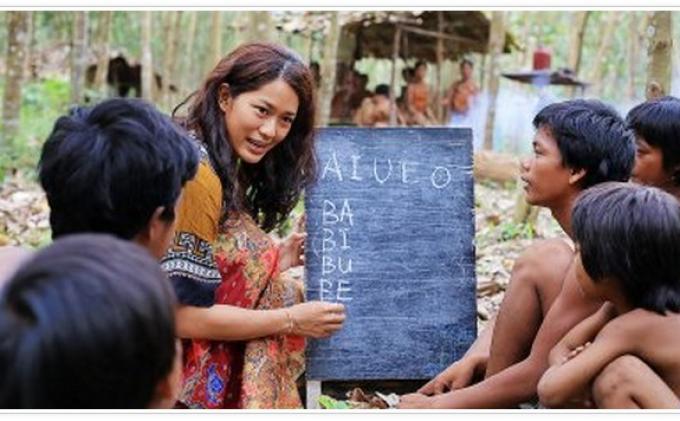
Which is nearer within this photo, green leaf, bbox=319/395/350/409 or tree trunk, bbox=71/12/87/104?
green leaf, bbox=319/395/350/409

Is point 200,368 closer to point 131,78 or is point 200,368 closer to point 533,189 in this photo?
point 533,189

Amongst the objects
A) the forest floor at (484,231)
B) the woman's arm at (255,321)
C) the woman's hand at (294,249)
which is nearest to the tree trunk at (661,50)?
the forest floor at (484,231)

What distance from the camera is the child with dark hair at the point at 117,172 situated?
2484mm

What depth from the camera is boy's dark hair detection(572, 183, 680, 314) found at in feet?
9.67

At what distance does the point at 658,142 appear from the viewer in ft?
13.6

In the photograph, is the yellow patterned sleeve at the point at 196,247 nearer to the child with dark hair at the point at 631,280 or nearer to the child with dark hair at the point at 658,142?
the child with dark hair at the point at 631,280

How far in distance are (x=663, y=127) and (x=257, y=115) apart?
5.24ft

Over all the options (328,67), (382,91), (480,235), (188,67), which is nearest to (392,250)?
(480,235)

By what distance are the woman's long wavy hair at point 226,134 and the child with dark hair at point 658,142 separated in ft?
4.21

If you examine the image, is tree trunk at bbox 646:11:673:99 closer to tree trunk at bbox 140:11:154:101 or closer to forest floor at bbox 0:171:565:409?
forest floor at bbox 0:171:565:409

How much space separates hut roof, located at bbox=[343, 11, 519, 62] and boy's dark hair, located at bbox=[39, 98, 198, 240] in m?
13.6

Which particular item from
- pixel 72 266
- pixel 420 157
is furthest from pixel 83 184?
pixel 420 157

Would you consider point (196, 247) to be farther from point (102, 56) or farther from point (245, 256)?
point (102, 56)

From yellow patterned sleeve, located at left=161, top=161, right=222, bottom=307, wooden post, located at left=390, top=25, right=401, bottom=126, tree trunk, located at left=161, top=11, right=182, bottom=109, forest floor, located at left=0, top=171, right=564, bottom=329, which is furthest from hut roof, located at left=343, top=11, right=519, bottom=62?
yellow patterned sleeve, located at left=161, top=161, right=222, bottom=307
